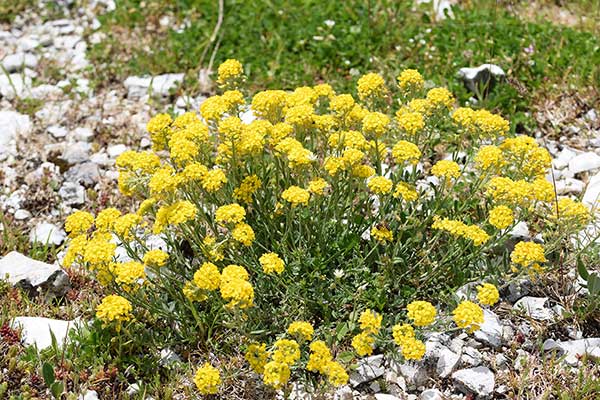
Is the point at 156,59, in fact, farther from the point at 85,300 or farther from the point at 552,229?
the point at 552,229

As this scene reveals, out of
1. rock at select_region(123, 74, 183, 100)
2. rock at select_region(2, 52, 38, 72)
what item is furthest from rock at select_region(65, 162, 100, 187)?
rock at select_region(2, 52, 38, 72)

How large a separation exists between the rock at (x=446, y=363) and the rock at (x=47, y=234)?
2.86 m

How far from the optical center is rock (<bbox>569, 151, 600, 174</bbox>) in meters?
5.60

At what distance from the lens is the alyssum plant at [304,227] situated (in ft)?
13.1

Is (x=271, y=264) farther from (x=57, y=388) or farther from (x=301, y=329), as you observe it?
(x=57, y=388)

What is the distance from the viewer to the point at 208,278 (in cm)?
376

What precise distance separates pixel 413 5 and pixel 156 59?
105 inches

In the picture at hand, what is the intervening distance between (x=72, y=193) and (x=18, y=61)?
2.23 metres

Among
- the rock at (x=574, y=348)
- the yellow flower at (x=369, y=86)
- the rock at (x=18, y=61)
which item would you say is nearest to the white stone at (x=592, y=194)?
the rock at (x=574, y=348)

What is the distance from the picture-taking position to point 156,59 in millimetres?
7082

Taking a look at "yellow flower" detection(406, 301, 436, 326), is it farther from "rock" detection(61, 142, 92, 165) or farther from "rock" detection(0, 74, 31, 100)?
"rock" detection(0, 74, 31, 100)

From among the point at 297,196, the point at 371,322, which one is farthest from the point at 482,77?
the point at 371,322

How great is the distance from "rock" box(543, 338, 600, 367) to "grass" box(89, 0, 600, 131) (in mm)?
2308

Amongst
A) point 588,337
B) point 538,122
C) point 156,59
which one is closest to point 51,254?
point 156,59
